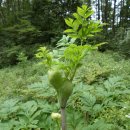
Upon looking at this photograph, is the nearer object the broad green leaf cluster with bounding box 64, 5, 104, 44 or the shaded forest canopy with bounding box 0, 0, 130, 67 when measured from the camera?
the broad green leaf cluster with bounding box 64, 5, 104, 44

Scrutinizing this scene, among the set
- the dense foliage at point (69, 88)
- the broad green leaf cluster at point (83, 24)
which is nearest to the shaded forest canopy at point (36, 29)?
the dense foliage at point (69, 88)

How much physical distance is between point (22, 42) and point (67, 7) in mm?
3659

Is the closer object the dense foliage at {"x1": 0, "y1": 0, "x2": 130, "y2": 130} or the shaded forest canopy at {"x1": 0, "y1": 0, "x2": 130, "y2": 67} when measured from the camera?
the dense foliage at {"x1": 0, "y1": 0, "x2": 130, "y2": 130}

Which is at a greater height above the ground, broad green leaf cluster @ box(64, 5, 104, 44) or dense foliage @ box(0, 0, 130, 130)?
broad green leaf cluster @ box(64, 5, 104, 44)

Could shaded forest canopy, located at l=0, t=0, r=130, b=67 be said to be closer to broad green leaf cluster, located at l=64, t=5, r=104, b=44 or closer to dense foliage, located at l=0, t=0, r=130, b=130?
dense foliage, located at l=0, t=0, r=130, b=130

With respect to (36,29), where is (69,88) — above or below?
above

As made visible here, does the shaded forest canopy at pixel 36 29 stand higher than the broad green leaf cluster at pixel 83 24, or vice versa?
the broad green leaf cluster at pixel 83 24

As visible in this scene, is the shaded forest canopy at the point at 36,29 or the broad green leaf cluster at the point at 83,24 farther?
the shaded forest canopy at the point at 36,29

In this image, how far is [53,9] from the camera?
546 inches

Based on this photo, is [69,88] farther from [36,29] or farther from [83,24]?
[36,29]

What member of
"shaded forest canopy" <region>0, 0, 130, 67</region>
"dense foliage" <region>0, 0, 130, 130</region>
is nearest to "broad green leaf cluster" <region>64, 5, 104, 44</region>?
"dense foliage" <region>0, 0, 130, 130</region>

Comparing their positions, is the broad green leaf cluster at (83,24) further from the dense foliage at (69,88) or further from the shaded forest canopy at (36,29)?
the shaded forest canopy at (36,29)

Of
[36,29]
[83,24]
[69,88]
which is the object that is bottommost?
[36,29]

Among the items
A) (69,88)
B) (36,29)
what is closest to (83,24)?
(69,88)
